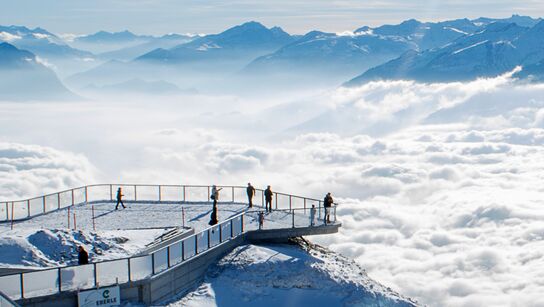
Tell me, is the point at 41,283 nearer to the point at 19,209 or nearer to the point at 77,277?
the point at 77,277

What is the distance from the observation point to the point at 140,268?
2903cm

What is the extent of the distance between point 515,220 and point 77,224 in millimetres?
154926

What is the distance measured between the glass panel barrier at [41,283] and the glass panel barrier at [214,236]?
9.09m

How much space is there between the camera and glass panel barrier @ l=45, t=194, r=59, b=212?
4425cm

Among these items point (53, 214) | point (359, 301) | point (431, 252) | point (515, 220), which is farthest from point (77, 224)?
point (515, 220)

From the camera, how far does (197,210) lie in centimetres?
4366

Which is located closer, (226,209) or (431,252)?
(226,209)

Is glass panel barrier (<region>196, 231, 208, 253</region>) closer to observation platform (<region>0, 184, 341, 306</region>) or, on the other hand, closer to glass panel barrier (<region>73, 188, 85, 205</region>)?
observation platform (<region>0, 184, 341, 306</region>)

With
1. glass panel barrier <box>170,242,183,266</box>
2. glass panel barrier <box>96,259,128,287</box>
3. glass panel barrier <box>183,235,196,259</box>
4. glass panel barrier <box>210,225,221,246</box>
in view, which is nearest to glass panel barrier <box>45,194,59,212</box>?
glass panel barrier <box>210,225,221,246</box>

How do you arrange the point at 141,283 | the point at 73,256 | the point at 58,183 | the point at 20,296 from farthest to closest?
the point at 58,183, the point at 73,256, the point at 141,283, the point at 20,296

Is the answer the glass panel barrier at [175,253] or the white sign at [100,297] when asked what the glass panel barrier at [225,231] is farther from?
the white sign at [100,297]

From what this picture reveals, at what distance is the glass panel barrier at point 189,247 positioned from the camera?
3193 cm

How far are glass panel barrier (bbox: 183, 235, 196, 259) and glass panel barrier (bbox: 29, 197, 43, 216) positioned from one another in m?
14.6

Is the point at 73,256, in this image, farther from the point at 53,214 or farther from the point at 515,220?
the point at 515,220
